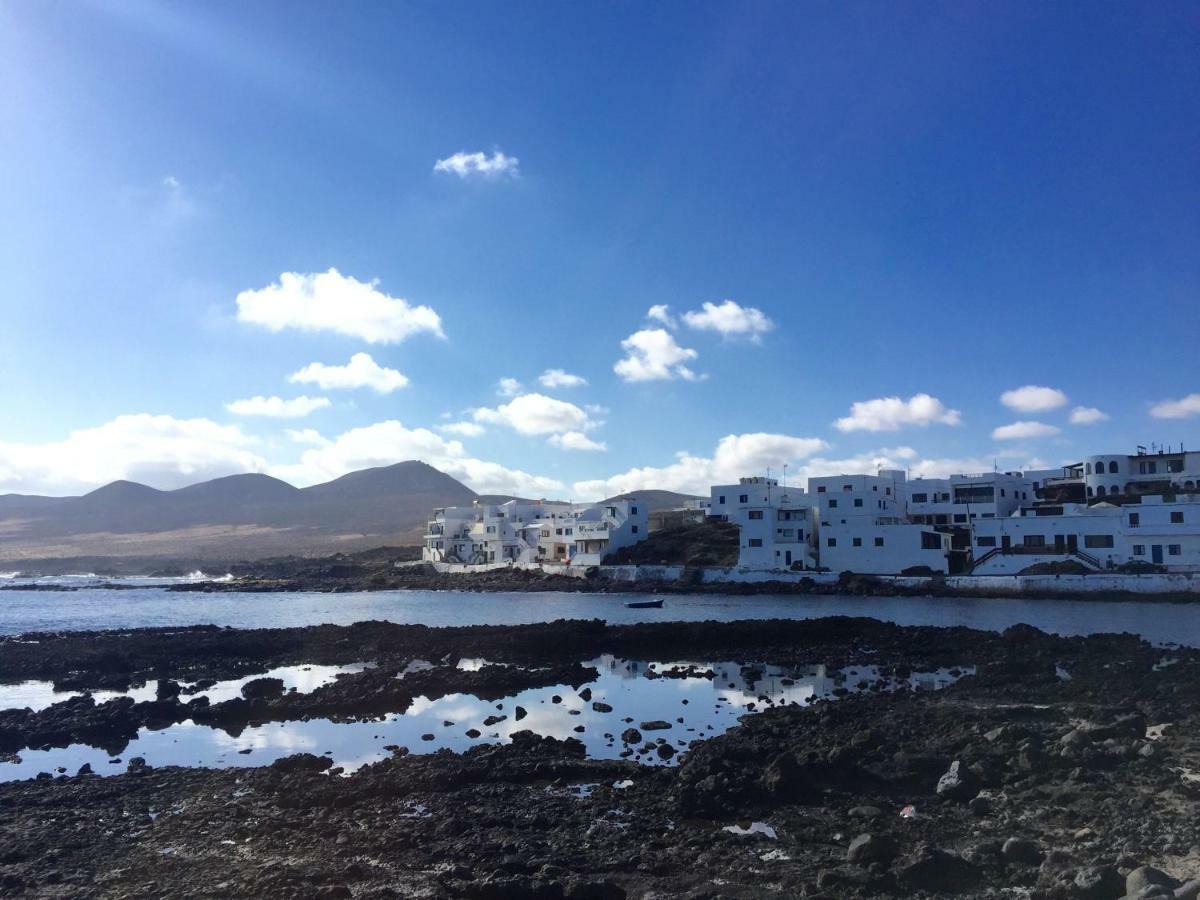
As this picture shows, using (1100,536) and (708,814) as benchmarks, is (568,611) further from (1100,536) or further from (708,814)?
(708,814)

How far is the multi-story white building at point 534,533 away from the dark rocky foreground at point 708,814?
59.5 m

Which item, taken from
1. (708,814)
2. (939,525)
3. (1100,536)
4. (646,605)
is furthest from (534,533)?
(708,814)

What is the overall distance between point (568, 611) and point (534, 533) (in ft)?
125

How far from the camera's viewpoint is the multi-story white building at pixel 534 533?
3191 inches

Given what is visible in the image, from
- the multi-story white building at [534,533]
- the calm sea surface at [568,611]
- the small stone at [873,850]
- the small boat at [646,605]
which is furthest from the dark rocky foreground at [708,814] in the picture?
the multi-story white building at [534,533]

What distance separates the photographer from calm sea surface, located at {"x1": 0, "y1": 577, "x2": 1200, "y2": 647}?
1663 inches

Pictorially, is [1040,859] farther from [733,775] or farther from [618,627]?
[618,627]

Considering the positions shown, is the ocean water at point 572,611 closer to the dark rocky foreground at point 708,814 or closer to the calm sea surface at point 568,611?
the calm sea surface at point 568,611

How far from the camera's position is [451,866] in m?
10.7

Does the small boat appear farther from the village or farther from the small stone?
the small stone

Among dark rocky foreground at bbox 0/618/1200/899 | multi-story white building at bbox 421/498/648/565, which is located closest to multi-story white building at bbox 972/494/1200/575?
multi-story white building at bbox 421/498/648/565

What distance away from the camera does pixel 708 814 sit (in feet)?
41.1

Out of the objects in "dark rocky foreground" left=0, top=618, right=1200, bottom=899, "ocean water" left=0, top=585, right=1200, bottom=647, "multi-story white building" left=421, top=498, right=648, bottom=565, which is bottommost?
"ocean water" left=0, top=585, right=1200, bottom=647

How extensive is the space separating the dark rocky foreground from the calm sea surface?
22.6 meters
